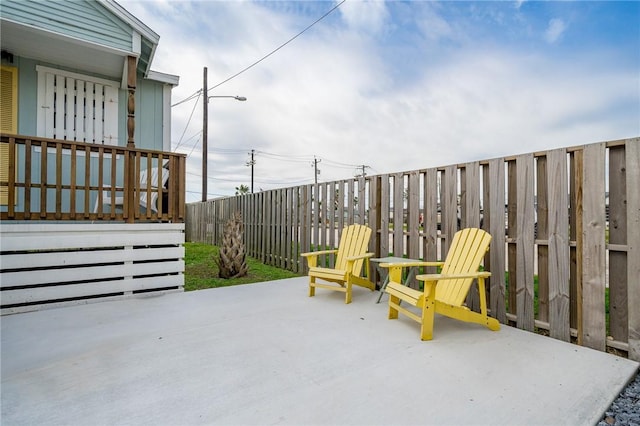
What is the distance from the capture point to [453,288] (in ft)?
9.57

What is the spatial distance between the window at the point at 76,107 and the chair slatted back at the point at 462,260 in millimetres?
6607

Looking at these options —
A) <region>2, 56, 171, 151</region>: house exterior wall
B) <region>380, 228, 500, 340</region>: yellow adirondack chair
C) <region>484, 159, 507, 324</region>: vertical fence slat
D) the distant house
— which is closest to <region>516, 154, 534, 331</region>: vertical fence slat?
<region>484, 159, 507, 324</region>: vertical fence slat

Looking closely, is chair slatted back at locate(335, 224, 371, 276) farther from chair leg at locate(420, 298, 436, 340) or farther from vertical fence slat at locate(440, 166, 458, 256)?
chair leg at locate(420, 298, 436, 340)

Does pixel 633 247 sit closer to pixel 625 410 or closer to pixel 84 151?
pixel 625 410

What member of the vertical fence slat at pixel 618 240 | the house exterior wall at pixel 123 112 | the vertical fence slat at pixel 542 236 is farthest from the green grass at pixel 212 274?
the vertical fence slat at pixel 618 240

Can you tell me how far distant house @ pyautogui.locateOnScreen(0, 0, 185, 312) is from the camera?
3.46m

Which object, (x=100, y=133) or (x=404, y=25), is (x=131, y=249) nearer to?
(x=100, y=133)

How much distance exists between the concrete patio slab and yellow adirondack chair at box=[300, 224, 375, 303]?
1.92 feet

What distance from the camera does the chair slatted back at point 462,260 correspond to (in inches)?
110

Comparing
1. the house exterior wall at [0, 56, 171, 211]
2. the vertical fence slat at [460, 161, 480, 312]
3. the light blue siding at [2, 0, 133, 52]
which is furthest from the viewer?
the house exterior wall at [0, 56, 171, 211]

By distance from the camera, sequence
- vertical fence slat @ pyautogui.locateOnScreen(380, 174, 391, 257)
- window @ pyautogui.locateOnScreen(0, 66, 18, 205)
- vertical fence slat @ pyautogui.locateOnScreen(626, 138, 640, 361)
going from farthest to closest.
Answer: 1. window @ pyautogui.locateOnScreen(0, 66, 18, 205)
2. vertical fence slat @ pyautogui.locateOnScreen(380, 174, 391, 257)
3. vertical fence slat @ pyautogui.locateOnScreen(626, 138, 640, 361)

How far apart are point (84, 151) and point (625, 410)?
5676mm

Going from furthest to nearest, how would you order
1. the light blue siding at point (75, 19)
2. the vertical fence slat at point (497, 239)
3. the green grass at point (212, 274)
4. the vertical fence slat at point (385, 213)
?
1. the green grass at point (212, 274)
2. the light blue siding at point (75, 19)
3. the vertical fence slat at point (385, 213)
4. the vertical fence slat at point (497, 239)

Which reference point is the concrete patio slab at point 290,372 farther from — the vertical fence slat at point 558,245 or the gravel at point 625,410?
the vertical fence slat at point 558,245
